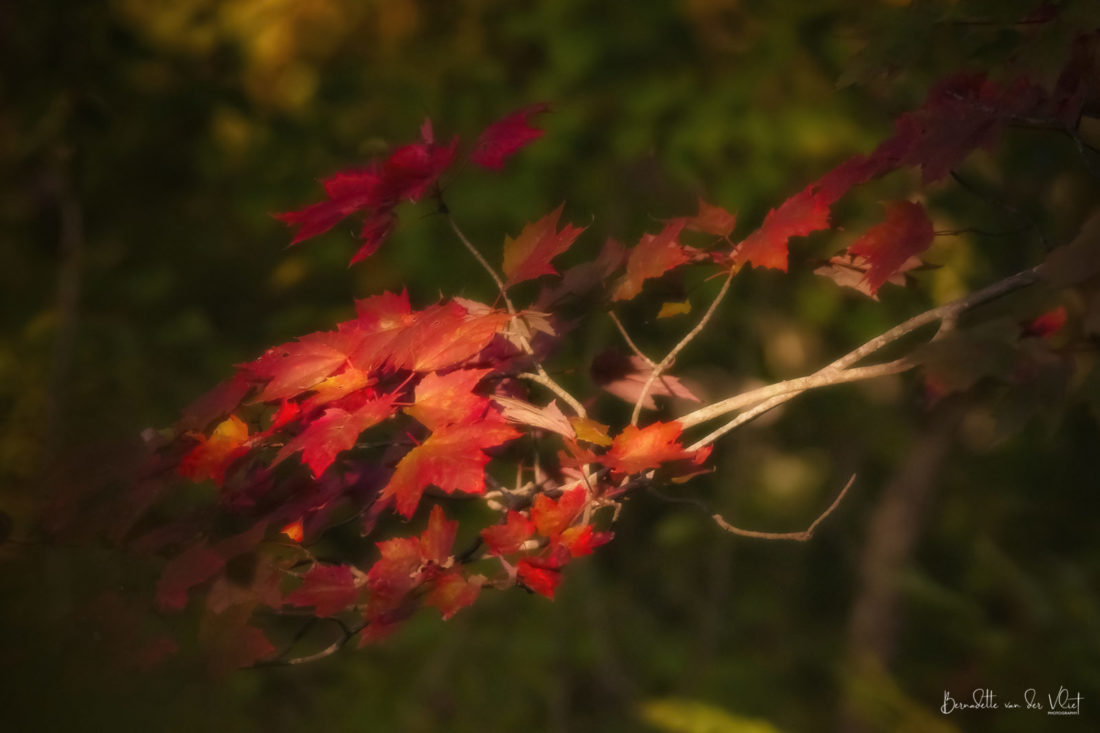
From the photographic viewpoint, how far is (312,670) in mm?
3188

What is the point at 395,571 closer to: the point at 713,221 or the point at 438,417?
the point at 438,417

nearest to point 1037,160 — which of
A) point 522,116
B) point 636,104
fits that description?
point 636,104

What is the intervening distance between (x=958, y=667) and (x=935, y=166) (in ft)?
9.78

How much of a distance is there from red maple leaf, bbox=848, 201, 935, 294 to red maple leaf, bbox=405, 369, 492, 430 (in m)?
0.48

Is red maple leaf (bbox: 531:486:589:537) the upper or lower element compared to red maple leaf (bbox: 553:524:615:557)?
upper

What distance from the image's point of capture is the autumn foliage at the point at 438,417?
0.92 meters

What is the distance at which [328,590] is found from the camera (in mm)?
961

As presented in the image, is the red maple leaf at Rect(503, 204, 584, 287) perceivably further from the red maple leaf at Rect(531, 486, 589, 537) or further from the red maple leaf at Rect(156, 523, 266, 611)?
the red maple leaf at Rect(156, 523, 266, 611)

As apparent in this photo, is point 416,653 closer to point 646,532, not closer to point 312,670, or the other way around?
point 312,670

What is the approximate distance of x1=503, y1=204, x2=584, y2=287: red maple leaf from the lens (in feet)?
3.29
